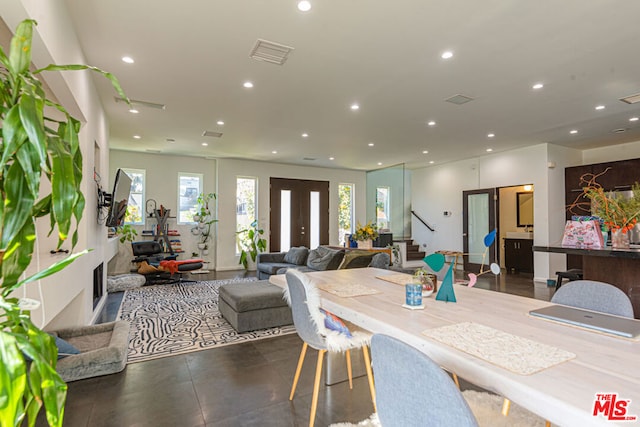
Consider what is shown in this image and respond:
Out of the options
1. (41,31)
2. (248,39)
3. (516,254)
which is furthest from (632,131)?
(41,31)

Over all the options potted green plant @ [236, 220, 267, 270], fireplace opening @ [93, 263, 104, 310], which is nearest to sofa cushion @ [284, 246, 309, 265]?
potted green plant @ [236, 220, 267, 270]

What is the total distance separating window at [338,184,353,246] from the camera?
1041 centimetres

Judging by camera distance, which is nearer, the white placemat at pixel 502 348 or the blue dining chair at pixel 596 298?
the white placemat at pixel 502 348

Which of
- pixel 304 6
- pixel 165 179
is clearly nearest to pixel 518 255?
pixel 304 6

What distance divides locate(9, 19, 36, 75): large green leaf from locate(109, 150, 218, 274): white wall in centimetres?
800

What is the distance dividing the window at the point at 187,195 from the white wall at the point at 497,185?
6243 millimetres

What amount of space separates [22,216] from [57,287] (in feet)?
6.56

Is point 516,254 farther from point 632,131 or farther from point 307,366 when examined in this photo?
point 307,366

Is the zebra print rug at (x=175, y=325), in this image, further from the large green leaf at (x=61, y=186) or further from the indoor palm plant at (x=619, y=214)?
the indoor palm plant at (x=619, y=214)

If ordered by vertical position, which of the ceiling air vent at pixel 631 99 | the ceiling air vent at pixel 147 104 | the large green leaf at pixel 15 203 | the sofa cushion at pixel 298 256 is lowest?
the sofa cushion at pixel 298 256

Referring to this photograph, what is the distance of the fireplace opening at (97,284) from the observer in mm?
4449

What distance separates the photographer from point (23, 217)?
72cm

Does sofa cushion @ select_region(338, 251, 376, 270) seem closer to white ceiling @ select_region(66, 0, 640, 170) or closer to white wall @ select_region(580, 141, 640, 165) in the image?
white ceiling @ select_region(66, 0, 640, 170)

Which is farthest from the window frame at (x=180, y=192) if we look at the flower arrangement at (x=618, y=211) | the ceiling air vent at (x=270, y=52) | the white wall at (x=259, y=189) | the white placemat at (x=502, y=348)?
the white placemat at (x=502, y=348)
